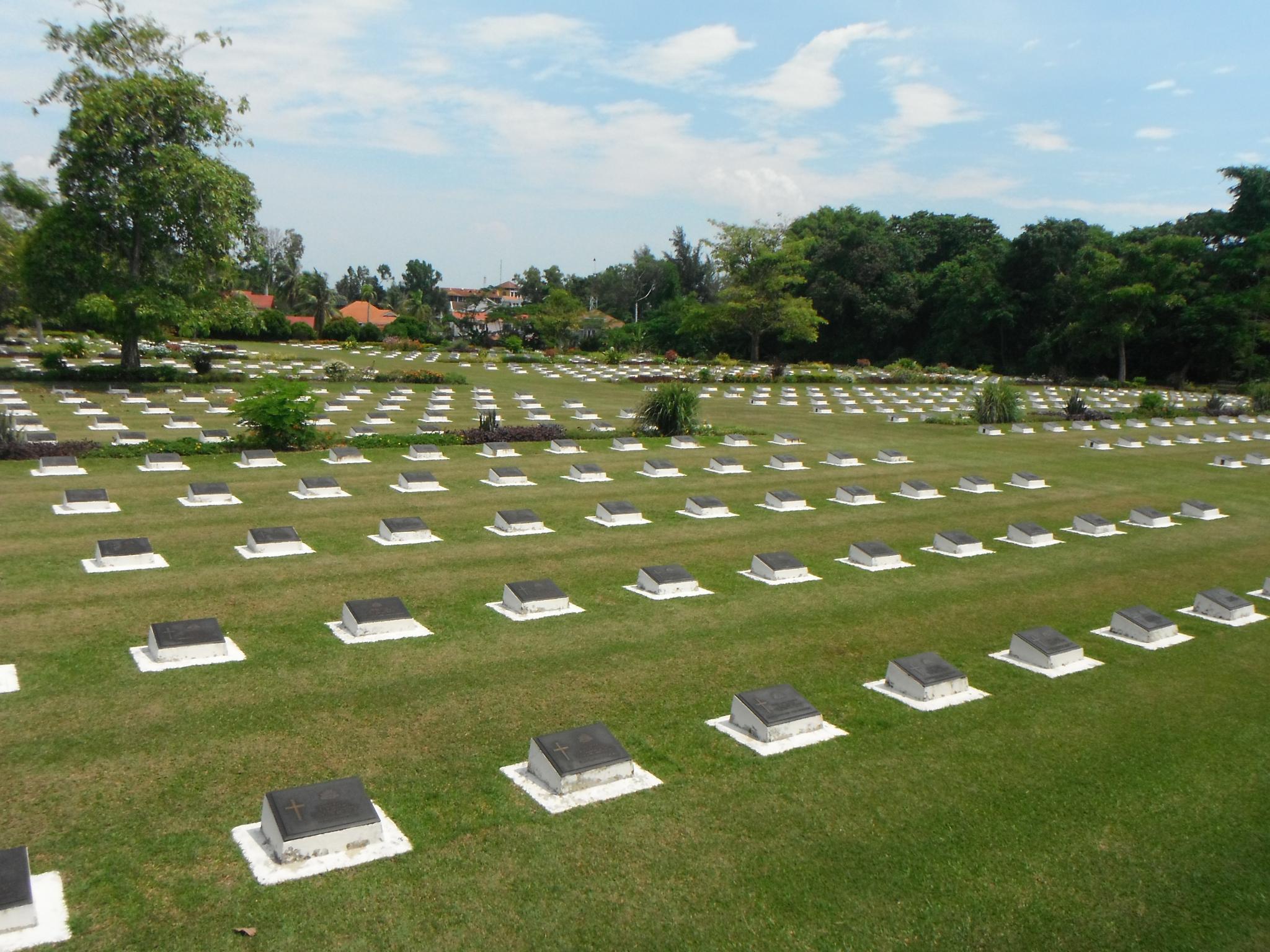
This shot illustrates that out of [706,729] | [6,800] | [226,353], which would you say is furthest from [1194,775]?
[226,353]

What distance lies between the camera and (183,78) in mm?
24484

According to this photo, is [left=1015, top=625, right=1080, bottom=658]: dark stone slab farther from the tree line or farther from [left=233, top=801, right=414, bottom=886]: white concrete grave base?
the tree line

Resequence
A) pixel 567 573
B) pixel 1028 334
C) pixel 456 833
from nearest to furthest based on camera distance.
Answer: pixel 456 833
pixel 567 573
pixel 1028 334

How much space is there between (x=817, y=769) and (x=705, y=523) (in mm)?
6433

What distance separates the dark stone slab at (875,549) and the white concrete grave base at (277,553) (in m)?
5.77

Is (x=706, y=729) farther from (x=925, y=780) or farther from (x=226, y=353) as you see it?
(x=226, y=353)

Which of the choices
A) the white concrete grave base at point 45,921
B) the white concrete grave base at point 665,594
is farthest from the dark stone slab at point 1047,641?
the white concrete grave base at point 45,921

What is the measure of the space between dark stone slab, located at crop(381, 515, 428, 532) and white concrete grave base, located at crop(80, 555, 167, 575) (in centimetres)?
222

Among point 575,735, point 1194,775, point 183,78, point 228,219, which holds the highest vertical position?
point 183,78

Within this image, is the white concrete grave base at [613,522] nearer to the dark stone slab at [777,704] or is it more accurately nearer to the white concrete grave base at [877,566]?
the white concrete grave base at [877,566]

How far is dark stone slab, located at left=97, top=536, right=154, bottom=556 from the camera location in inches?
328

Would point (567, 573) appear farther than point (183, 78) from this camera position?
No

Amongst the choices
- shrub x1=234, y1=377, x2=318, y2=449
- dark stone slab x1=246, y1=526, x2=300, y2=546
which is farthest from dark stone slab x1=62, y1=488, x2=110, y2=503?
shrub x1=234, y1=377, x2=318, y2=449

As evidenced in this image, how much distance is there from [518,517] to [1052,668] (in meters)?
5.92
